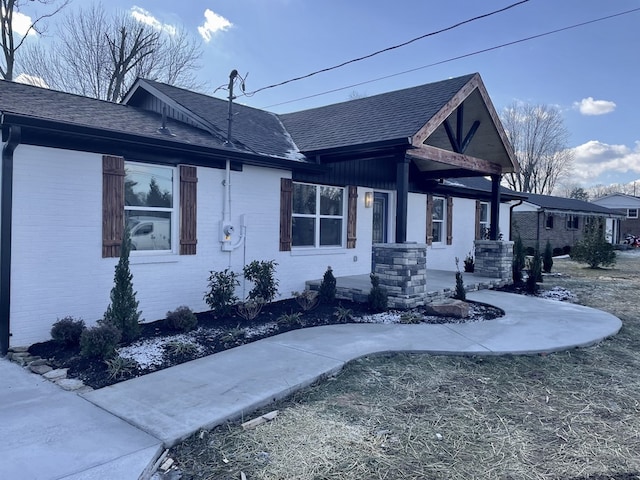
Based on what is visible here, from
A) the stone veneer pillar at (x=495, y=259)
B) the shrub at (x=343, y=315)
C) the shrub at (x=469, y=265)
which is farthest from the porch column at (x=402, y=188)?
the shrub at (x=469, y=265)

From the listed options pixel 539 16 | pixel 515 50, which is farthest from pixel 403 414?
pixel 515 50

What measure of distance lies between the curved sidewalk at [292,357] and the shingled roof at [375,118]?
3302 mm

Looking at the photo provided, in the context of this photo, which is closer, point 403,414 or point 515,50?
point 403,414

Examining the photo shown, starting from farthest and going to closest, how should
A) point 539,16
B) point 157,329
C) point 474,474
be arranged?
1. point 539,16
2. point 157,329
3. point 474,474

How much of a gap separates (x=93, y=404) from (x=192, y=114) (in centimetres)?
609

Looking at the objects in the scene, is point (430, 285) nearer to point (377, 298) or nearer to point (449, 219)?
point (377, 298)

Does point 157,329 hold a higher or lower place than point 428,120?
lower

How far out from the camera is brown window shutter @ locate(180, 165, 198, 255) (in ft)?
22.7

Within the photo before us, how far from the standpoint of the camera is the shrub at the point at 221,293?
6.93 metres

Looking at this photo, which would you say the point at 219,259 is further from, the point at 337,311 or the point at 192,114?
the point at 192,114

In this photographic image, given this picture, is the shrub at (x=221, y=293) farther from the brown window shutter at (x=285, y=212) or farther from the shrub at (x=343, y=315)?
the shrub at (x=343, y=315)

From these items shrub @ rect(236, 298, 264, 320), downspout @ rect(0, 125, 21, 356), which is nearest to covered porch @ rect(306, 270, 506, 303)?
shrub @ rect(236, 298, 264, 320)

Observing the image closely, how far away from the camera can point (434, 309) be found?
24.2ft

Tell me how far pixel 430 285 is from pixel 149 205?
568 cm
